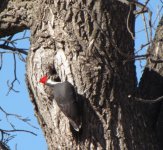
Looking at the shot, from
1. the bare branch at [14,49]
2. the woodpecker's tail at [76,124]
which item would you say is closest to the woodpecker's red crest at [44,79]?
the woodpecker's tail at [76,124]

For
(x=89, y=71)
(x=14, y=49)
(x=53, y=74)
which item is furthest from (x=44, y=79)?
(x=14, y=49)

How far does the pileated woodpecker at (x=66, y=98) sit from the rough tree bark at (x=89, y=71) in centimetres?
6

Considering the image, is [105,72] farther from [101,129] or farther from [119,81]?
[101,129]

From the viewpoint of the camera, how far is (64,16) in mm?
4266

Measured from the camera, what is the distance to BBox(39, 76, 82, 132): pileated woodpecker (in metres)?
4.06

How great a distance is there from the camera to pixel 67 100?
163 inches

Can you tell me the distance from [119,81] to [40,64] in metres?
0.58

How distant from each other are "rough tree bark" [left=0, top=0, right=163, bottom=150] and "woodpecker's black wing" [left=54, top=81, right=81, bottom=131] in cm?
6

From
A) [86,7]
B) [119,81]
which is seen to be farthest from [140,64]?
[86,7]

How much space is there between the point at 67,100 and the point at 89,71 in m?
0.25

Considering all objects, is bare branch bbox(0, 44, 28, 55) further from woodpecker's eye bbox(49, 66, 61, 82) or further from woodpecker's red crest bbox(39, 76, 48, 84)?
woodpecker's red crest bbox(39, 76, 48, 84)

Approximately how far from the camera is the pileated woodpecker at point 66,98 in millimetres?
4062

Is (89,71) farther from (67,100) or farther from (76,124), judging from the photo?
(76,124)

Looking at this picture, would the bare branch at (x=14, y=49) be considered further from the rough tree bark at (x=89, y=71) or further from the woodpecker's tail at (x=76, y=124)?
the woodpecker's tail at (x=76, y=124)
